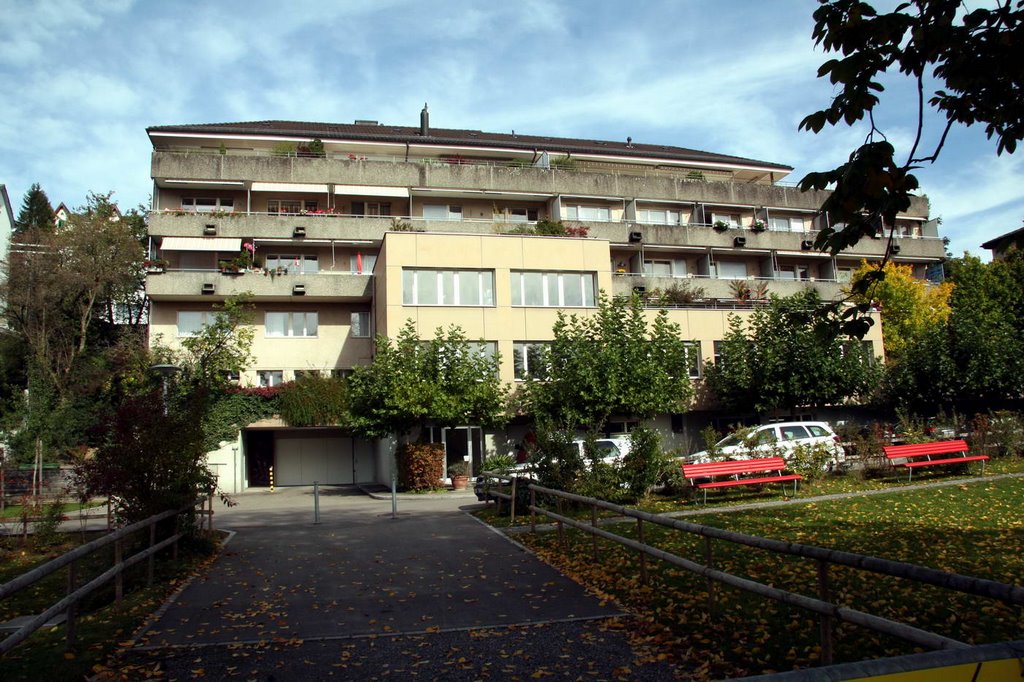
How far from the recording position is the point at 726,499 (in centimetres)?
1848

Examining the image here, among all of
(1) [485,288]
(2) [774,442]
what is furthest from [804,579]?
(1) [485,288]

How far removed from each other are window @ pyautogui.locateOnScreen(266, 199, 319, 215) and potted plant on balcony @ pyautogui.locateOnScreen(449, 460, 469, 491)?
63.7ft

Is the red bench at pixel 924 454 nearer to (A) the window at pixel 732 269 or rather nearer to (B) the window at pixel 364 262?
(A) the window at pixel 732 269

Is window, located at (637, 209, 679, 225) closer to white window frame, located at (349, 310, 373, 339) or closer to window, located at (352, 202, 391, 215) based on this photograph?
window, located at (352, 202, 391, 215)

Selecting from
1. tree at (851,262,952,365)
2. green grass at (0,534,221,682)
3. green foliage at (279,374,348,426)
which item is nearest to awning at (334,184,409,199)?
green foliage at (279,374,348,426)

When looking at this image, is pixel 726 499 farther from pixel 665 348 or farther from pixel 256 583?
pixel 665 348

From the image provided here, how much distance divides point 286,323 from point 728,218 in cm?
2758

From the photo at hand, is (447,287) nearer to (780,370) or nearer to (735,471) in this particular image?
(780,370)

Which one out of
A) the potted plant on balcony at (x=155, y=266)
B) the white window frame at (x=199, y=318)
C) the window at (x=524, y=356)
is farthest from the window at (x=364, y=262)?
the window at (x=524, y=356)

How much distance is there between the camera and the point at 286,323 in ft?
134

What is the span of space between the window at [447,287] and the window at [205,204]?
14503 mm

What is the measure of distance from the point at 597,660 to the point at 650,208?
4375cm

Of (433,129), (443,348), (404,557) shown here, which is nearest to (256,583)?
(404,557)

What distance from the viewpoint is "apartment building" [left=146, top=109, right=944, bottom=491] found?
35.0 m
